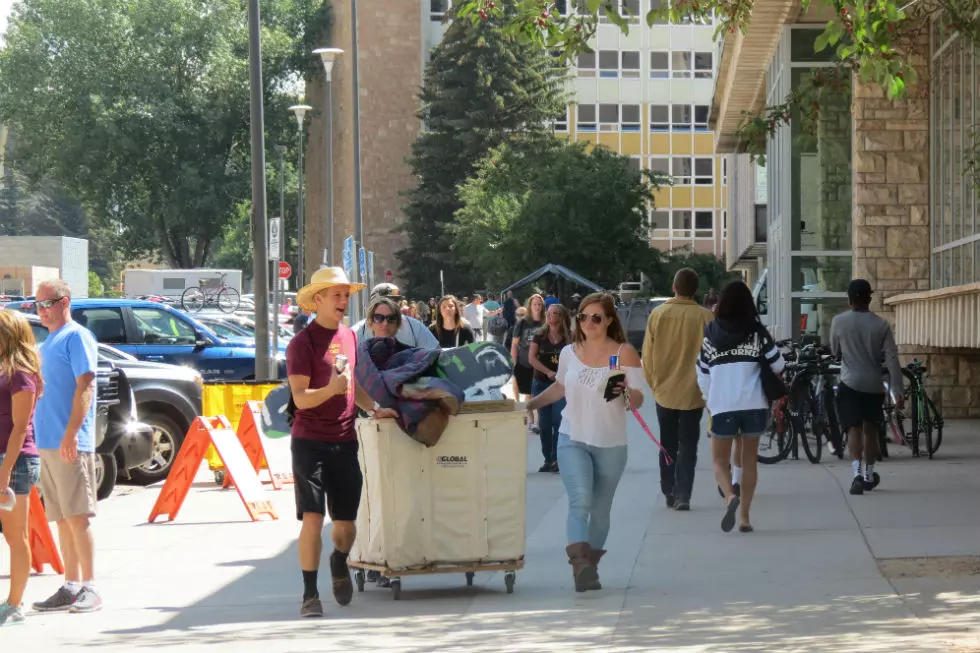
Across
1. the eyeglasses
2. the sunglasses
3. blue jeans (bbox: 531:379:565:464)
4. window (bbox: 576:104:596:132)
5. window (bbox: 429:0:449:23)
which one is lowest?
blue jeans (bbox: 531:379:565:464)

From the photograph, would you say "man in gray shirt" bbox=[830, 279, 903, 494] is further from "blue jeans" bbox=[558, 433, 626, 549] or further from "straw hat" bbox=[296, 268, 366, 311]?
"straw hat" bbox=[296, 268, 366, 311]

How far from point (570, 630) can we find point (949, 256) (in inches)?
500

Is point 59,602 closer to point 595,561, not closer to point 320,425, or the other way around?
point 320,425

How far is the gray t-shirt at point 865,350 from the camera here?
1292cm

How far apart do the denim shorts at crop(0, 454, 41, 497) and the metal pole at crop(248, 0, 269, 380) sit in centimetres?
1293

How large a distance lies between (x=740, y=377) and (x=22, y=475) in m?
4.67

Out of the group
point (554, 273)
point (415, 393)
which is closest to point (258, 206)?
point (415, 393)

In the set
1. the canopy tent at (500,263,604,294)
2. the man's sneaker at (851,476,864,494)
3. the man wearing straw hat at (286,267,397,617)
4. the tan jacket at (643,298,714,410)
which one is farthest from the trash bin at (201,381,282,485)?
the canopy tent at (500,263,604,294)

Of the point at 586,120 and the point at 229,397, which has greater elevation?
the point at 586,120

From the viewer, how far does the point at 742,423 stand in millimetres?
10898

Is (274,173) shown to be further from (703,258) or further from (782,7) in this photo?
(782,7)

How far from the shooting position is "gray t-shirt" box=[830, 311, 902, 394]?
12922mm

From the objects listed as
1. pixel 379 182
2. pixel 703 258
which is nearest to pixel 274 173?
pixel 379 182

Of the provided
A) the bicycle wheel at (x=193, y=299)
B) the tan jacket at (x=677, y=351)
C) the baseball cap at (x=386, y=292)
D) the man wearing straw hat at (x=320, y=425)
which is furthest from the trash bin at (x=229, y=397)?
the bicycle wheel at (x=193, y=299)
